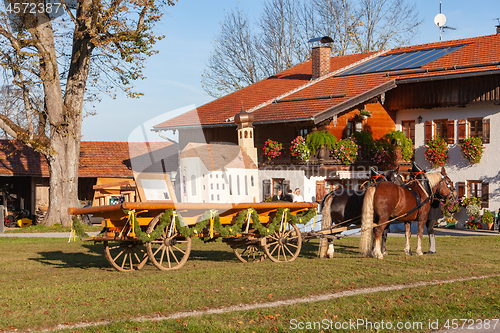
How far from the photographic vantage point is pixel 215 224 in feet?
35.4

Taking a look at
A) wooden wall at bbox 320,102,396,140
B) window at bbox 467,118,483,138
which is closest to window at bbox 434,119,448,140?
window at bbox 467,118,483,138

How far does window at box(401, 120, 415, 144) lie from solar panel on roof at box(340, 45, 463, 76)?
267 centimetres

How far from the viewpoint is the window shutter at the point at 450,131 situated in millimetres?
A: 26141

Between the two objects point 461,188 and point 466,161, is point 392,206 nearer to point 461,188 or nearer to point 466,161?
point 466,161

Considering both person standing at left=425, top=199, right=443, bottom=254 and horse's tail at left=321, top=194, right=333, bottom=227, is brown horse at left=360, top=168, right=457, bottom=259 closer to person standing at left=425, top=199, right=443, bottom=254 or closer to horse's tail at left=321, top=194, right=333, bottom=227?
person standing at left=425, top=199, right=443, bottom=254

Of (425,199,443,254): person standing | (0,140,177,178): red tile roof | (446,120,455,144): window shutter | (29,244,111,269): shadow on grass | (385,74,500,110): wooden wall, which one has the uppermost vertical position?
(385,74,500,110): wooden wall

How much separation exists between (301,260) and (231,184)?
7.66ft

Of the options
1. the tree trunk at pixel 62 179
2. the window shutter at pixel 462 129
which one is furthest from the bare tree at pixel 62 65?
the window shutter at pixel 462 129

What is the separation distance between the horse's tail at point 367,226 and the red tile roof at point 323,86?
1168 centimetres

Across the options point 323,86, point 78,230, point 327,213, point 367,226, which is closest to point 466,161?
point 323,86

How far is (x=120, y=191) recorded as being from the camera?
1460 centimetres

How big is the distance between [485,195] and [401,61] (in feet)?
27.2

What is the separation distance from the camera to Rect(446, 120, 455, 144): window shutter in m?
26.1

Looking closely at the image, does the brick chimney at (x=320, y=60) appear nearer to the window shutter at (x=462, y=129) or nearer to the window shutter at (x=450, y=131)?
the window shutter at (x=450, y=131)
